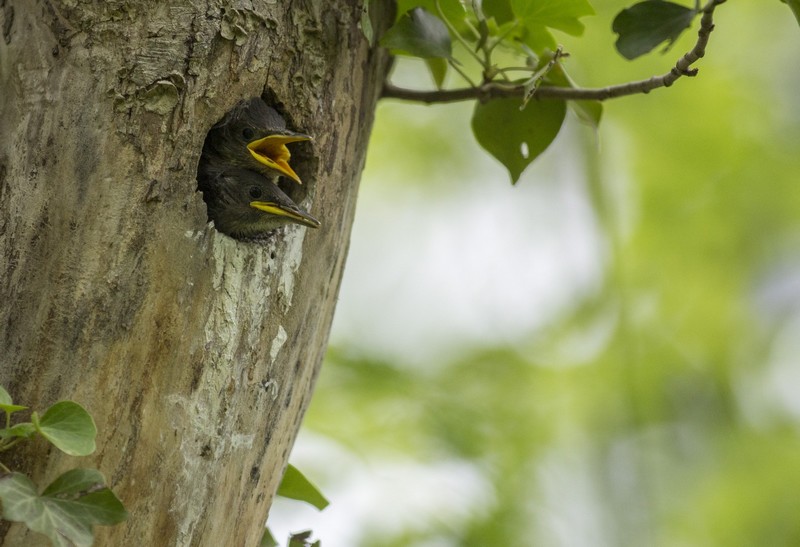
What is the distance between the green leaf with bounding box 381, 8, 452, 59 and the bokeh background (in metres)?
6.11

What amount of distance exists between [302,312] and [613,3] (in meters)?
6.72

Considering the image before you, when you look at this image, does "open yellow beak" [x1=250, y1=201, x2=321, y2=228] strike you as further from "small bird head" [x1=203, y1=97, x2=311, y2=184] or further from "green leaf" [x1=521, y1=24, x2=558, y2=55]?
"green leaf" [x1=521, y1=24, x2=558, y2=55]

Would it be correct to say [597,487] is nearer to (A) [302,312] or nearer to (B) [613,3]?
(B) [613,3]

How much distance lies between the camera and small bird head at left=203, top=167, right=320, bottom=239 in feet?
6.77

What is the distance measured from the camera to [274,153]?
239 centimetres

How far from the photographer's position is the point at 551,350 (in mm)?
9562

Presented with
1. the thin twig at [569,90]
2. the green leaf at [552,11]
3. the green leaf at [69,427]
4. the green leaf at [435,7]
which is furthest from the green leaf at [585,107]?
the green leaf at [69,427]

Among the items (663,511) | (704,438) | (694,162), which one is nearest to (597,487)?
(663,511)

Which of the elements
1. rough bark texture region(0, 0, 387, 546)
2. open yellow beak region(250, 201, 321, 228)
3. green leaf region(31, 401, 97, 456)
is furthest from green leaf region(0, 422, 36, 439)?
open yellow beak region(250, 201, 321, 228)

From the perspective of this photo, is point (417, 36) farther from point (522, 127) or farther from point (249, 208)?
point (249, 208)

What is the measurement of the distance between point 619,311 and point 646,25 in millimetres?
7633

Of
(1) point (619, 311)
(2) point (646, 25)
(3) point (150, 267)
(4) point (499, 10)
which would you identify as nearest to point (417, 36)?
(4) point (499, 10)

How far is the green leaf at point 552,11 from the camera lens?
2258 millimetres

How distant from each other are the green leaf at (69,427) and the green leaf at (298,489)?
30.4 inches
